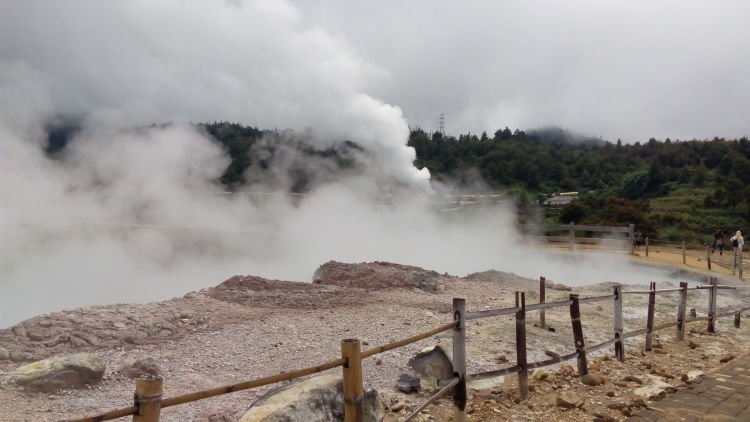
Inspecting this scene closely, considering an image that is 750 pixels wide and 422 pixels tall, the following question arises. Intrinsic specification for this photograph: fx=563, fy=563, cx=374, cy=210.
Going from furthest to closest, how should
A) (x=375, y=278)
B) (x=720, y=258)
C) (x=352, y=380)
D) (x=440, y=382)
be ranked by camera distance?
(x=720, y=258) → (x=375, y=278) → (x=440, y=382) → (x=352, y=380)

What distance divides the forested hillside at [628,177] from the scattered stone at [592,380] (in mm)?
28331

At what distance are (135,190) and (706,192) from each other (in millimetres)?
42655

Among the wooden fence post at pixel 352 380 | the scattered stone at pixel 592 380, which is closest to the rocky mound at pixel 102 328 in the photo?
the wooden fence post at pixel 352 380

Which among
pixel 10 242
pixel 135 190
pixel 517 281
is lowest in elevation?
pixel 517 281

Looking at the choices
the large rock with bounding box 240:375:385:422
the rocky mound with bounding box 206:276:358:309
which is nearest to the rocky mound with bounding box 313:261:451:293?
the rocky mound with bounding box 206:276:358:309

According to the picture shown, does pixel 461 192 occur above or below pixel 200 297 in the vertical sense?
above

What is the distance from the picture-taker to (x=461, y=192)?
46.8 metres

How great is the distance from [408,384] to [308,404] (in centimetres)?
227

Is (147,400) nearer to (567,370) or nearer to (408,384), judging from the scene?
(408,384)

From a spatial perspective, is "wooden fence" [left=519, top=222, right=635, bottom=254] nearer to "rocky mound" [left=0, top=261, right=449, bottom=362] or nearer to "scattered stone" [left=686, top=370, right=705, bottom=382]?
"rocky mound" [left=0, top=261, right=449, bottom=362]

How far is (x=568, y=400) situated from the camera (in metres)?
5.80

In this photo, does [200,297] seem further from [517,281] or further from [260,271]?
[517,281]

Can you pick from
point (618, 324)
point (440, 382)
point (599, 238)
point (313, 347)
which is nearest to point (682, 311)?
point (618, 324)

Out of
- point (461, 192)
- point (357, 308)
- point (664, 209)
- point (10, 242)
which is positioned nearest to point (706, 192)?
point (664, 209)
